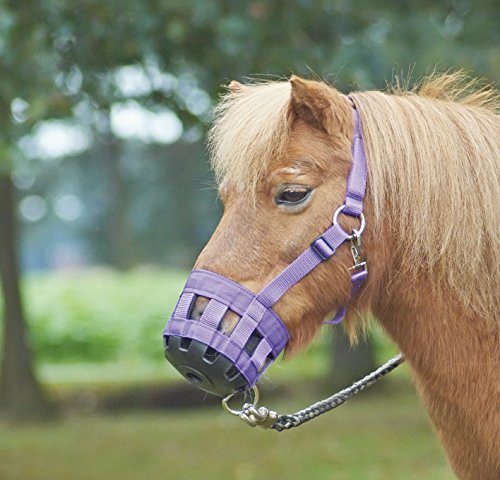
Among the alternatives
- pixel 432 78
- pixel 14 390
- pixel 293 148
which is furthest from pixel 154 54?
pixel 14 390

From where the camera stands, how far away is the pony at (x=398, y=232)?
281cm

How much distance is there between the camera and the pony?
9.23ft

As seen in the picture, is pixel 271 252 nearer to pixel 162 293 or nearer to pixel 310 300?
pixel 310 300

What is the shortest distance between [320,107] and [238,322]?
767 millimetres

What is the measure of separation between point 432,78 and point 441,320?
1.09m

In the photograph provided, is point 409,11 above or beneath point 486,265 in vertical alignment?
beneath

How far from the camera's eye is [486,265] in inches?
114

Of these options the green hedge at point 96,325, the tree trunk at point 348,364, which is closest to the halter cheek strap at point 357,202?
the tree trunk at point 348,364

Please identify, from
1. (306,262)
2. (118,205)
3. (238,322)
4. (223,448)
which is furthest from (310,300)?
(118,205)

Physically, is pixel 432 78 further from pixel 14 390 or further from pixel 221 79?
pixel 14 390

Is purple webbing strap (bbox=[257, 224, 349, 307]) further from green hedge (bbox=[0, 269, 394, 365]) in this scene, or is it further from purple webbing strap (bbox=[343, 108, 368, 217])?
green hedge (bbox=[0, 269, 394, 365])

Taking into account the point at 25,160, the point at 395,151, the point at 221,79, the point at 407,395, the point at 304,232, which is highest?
the point at 395,151

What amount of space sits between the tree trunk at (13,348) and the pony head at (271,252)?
33.6ft

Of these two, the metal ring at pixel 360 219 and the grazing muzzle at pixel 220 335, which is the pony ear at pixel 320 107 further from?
the grazing muzzle at pixel 220 335
